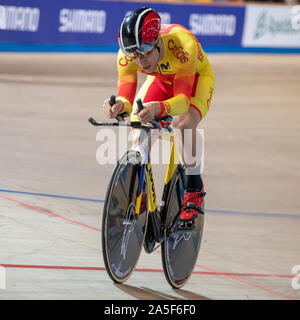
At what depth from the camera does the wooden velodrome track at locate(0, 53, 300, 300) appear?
310 cm

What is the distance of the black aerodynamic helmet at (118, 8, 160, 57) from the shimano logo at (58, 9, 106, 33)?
837 cm

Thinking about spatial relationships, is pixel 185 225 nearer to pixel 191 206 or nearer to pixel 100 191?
pixel 191 206

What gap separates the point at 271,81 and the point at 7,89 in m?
4.63

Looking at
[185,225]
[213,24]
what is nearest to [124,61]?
[185,225]

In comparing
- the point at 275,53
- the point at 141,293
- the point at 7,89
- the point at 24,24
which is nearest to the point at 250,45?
the point at 275,53

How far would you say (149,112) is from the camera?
8.56 ft

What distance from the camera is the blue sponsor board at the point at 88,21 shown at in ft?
34.3

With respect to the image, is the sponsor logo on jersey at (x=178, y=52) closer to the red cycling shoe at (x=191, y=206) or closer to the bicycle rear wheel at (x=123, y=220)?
the bicycle rear wheel at (x=123, y=220)

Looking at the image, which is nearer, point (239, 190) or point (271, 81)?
point (239, 190)

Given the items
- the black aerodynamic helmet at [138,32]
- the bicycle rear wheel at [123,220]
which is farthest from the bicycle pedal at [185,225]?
the black aerodynamic helmet at [138,32]

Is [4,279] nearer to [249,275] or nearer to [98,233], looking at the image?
[98,233]

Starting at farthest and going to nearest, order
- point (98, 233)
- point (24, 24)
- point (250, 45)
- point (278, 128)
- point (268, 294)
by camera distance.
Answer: point (250, 45) < point (24, 24) < point (278, 128) < point (98, 233) < point (268, 294)

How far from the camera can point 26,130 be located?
646 centimetres

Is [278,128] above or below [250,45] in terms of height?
below
